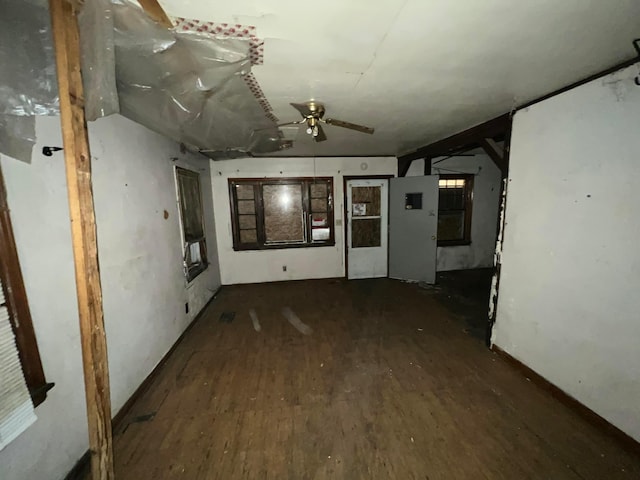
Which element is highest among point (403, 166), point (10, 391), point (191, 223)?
point (403, 166)

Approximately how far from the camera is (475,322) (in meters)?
2.88

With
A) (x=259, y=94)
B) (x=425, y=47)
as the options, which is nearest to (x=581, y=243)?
(x=425, y=47)

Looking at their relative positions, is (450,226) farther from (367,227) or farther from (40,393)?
(40,393)

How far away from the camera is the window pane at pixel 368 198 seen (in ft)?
14.5

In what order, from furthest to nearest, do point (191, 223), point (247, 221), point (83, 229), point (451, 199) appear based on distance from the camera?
point (451, 199) < point (247, 221) < point (191, 223) < point (83, 229)

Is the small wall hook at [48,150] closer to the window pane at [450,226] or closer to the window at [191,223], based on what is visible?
the window at [191,223]

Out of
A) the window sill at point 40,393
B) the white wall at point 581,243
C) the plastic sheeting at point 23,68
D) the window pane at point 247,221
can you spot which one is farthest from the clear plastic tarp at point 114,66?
the window pane at point 247,221

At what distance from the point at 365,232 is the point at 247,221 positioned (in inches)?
83.7

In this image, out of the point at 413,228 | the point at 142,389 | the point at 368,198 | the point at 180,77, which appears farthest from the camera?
the point at 368,198

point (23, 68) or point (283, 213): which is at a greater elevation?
point (23, 68)

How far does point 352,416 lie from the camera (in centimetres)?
165

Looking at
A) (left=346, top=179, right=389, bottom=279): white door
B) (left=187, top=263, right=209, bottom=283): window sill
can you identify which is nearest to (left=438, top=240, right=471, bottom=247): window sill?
(left=346, top=179, right=389, bottom=279): white door

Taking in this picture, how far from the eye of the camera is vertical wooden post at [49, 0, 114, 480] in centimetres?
79

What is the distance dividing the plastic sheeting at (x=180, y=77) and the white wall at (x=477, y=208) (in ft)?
12.3
